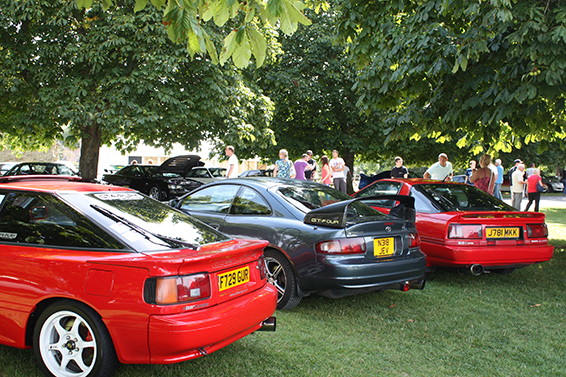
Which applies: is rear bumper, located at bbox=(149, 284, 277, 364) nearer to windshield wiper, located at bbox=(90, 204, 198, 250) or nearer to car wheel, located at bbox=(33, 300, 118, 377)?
car wheel, located at bbox=(33, 300, 118, 377)

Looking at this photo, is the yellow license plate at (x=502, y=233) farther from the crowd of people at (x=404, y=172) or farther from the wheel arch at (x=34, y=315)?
the wheel arch at (x=34, y=315)

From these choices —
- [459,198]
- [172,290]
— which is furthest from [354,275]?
[459,198]

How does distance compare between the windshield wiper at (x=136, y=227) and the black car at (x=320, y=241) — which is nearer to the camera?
the windshield wiper at (x=136, y=227)

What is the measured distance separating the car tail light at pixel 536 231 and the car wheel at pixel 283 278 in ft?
11.2

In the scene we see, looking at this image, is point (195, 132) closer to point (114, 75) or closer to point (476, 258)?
point (114, 75)

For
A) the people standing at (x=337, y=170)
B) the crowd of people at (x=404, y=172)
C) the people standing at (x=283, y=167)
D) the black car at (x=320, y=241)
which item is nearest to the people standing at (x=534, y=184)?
the crowd of people at (x=404, y=172)

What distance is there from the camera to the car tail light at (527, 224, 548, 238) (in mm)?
6102

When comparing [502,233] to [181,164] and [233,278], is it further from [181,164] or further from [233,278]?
[181,164]

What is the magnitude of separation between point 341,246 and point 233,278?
1.56 meters

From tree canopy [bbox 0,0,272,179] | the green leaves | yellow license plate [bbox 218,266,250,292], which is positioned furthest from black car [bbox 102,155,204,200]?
yellow license plate [bbox 218,266,250,292]

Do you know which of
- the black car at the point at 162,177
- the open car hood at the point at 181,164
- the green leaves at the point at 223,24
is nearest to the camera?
the green leaves at the point at 223,24

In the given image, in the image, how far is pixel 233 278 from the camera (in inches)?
128

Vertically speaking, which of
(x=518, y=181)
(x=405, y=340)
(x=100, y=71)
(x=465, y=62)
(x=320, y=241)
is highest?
(x=100, y=71)

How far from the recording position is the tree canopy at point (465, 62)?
19.7 ft
